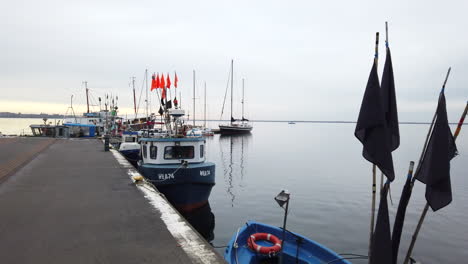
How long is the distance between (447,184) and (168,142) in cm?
1068

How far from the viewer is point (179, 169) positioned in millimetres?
12023

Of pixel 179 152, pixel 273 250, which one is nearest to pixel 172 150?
pixel 179 152

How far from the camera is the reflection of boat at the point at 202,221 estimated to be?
40.3 feet

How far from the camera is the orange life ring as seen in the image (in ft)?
24.3

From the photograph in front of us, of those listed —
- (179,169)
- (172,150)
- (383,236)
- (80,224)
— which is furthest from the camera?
(172,150)

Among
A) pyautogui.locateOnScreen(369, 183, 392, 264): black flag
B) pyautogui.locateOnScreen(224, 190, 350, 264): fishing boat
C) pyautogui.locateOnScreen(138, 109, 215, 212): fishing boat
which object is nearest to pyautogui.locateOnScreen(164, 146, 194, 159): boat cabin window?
pyautogui.locateOnScreen(138, 109, 215, 212): fishing boat

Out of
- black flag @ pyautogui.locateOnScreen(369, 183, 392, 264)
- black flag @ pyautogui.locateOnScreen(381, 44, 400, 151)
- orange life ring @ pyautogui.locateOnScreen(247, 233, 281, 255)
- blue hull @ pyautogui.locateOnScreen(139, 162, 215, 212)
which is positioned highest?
black flag @ pyautogui.locateOnScreen(381, 44, 400, 151)

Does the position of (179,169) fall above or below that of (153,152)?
below

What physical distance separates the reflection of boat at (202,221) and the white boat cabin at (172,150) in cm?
249

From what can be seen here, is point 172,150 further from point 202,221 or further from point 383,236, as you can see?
point 383,236

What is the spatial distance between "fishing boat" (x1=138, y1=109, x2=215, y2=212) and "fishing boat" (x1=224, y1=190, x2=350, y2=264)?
4323 mm

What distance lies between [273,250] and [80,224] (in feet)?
16.3

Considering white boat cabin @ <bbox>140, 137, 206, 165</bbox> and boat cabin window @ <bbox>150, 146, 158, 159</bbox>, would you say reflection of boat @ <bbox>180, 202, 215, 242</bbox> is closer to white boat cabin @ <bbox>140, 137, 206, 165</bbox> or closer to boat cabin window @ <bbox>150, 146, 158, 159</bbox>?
white boat cabin @ <bbox>140, 137, 206, 165</bbox>

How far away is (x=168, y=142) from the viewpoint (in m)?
12.7
